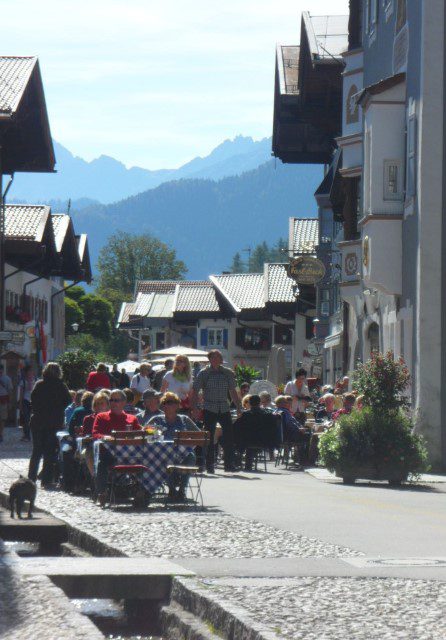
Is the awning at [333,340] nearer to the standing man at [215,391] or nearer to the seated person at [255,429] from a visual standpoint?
the seated person at [255,429]

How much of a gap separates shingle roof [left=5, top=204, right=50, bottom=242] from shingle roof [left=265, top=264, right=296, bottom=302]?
102 feet

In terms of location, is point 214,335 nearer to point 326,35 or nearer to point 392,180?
point 326,35

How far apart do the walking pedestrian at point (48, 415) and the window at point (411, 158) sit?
9.11 metres

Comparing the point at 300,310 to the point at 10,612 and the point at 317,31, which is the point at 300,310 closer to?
the point at 317,31

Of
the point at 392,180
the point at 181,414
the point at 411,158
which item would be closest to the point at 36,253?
the point at 392,180

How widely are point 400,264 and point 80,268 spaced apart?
43939 millimetres

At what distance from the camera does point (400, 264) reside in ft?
97.2

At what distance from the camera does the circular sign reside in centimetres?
5053

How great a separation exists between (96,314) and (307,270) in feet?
237

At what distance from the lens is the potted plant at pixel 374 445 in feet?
72.2

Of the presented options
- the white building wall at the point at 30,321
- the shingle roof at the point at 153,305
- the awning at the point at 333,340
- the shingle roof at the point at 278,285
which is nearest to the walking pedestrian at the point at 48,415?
the white building wall at the point at 30,321

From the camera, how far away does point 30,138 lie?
50.8m

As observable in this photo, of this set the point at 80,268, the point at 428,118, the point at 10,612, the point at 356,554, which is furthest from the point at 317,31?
the point at 10,612

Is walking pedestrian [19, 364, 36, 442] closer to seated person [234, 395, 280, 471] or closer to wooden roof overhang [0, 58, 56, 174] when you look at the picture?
wooden roof overhang [0, 58, 56, 174]
